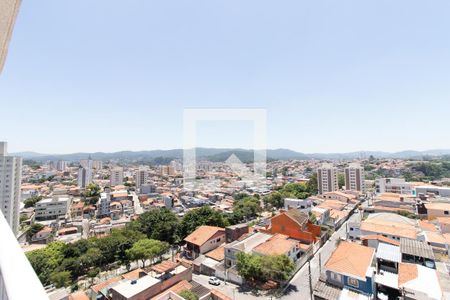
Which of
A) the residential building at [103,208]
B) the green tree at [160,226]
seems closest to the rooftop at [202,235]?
the green tree at [160,226]

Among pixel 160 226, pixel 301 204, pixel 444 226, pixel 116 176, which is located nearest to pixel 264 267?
pixel 160 226

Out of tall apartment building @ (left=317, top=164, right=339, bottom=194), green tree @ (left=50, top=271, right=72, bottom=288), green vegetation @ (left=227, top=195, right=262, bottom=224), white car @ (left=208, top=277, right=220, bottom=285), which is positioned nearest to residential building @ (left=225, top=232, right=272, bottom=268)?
white car @ (left=208, top=277, right=220, bottom=285)

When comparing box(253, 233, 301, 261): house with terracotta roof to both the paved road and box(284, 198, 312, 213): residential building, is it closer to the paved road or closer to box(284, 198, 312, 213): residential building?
the paved road

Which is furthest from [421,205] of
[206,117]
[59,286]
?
[59,286]

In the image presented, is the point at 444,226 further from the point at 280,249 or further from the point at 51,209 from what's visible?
the point at 51,209

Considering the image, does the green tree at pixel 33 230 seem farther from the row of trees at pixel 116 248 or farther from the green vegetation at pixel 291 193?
the green vegetation at pixel 291 193
